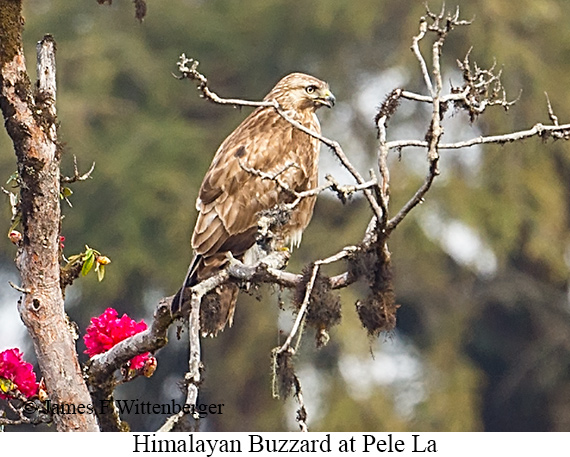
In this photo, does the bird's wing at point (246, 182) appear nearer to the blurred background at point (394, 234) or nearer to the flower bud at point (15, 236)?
the flower bud at point (15, 236)

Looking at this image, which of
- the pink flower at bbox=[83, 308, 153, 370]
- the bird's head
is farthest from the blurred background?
the pink flower at bbox=[83, 308, 153, 370]

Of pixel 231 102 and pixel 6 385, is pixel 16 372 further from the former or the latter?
pixel 231 102

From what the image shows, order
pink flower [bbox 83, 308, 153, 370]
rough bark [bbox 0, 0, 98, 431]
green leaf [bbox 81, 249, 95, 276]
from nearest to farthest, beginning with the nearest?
rough bark [bbox 0, 0, 98, 431]
green leaf [bbox 81, 249, 95, 276]
pink flower [bbox 83, 308, 153, 370]

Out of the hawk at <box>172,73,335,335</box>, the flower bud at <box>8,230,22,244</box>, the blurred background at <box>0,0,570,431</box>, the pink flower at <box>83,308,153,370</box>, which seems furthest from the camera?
the blurred background at <box>0,0,570,431</box>

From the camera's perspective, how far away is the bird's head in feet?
22.1

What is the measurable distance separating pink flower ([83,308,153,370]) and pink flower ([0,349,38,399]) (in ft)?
1.04

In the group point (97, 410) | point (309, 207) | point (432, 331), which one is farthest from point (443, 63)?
point (97, 410)

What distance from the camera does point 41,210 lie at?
4.39 meters

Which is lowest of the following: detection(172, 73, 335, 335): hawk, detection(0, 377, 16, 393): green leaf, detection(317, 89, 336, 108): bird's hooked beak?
detection(0, 377, 16, 393): green leaf

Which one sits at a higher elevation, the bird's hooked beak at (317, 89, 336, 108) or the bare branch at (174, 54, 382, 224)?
the bird's hooked beak at (317, 89, 336, 108)

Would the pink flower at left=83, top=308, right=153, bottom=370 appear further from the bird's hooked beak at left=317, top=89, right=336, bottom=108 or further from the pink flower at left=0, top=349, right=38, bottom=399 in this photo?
the bird's hooked beak at left=317, top=89, right=336, bottom=108

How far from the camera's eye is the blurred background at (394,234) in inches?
→ 637

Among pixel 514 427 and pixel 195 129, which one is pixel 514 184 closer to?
pixel 514 427

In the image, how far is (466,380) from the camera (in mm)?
16734
